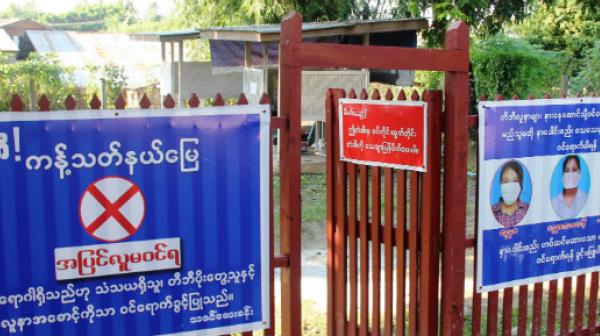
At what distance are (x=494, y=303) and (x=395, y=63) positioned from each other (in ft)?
5.70

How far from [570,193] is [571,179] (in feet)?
0.30

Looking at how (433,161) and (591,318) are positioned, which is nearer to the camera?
(433,161)

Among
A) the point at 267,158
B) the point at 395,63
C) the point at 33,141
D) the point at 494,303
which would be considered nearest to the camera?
the point at 33,141

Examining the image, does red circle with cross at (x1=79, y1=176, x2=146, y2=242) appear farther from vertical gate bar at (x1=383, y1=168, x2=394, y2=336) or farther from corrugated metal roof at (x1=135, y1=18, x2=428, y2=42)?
corrugated metal roof at (x1=135, y1=18, x2=428, y2=42)

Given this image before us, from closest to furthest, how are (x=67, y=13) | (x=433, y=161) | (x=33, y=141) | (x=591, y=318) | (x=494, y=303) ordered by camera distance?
1. (x=33, y=141)
2. (x=433, y=161)
3. (x=494, y=303)
4. (x=591, y=318)
5. (x=67, y=13)

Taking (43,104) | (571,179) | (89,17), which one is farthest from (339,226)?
(89,17)

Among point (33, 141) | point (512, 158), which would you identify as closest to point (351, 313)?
point (512, 158)

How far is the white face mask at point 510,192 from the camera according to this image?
4.13 meters

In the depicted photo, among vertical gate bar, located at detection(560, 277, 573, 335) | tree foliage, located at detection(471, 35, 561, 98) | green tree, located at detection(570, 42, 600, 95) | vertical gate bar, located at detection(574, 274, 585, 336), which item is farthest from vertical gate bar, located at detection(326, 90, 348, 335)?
green tree, located at detection(570, 42, 600, 95)

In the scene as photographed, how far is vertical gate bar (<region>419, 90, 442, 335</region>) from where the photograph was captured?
391 cm

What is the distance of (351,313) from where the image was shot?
4422 millimetres

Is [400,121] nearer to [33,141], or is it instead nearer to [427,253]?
[427,253]

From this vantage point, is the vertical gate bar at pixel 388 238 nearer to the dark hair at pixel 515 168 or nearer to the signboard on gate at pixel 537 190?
the signboard on gate at pixel 537 190

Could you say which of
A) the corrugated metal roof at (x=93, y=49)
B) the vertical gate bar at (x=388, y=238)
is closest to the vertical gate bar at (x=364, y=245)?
the vertical gate bar at (x=388, y=238)
